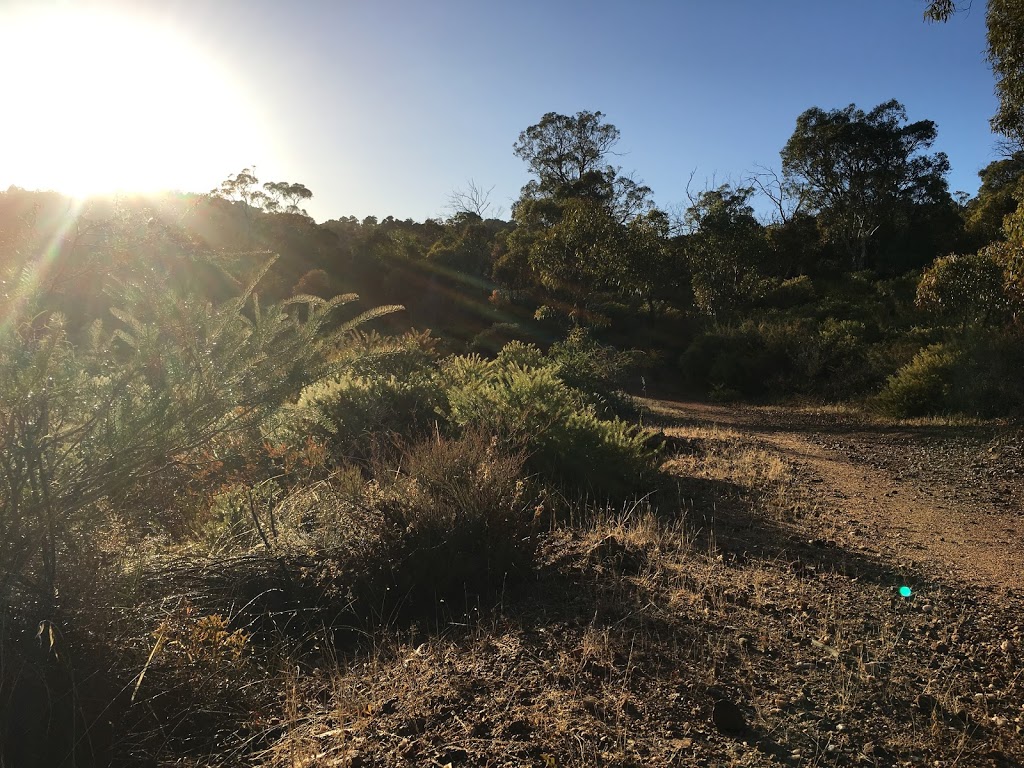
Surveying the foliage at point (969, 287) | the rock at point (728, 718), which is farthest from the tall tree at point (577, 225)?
the rock at point (728, 718)

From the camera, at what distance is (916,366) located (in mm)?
11945

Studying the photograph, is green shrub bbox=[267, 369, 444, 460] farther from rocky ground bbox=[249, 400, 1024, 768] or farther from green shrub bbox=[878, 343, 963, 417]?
green shrub bbox=[878, 343, 963, 417]

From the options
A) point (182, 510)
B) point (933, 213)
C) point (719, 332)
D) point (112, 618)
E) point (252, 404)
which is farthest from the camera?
point (933, 213)

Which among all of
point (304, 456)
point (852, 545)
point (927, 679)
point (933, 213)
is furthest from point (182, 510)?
point (933, 213)

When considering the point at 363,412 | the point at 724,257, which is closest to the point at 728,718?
the point at 363,412

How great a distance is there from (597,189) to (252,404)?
135 feet

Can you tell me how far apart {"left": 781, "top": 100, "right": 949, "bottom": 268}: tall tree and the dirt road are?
2516 cm

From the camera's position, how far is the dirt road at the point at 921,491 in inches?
174

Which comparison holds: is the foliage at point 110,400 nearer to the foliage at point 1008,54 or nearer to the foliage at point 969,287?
the foliage at point 1008,54

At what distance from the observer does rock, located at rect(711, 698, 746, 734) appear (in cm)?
228

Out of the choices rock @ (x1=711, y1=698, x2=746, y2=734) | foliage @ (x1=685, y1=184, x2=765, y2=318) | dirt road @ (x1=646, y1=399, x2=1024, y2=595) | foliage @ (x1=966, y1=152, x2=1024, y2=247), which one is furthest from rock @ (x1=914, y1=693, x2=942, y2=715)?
foliage @ (x1=966, y1=152, x2=1024, y2=247)

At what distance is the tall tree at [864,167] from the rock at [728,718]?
34232mm

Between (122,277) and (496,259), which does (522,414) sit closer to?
(122,277)

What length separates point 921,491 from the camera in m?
6.54
